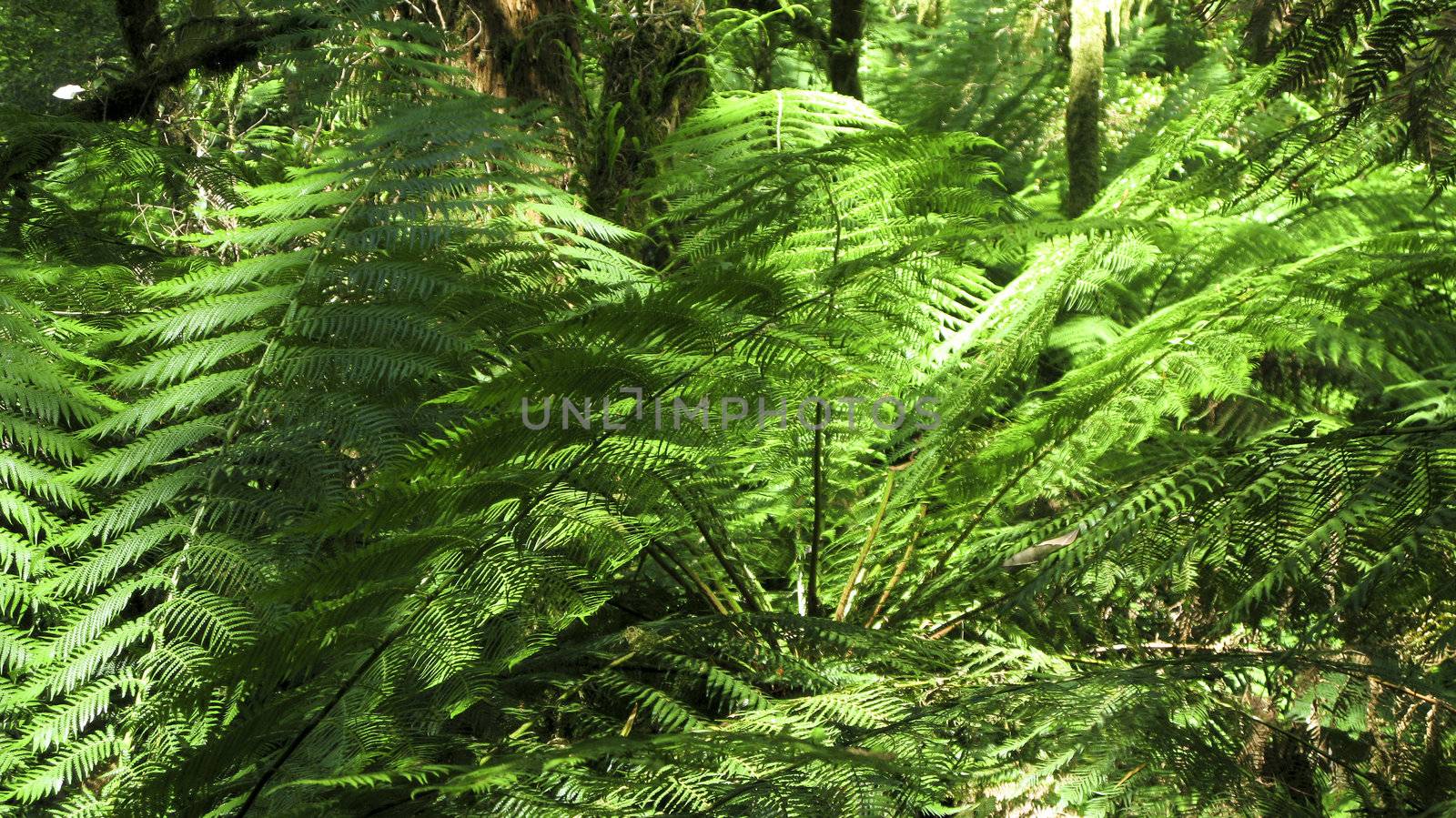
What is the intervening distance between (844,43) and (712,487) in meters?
2.11

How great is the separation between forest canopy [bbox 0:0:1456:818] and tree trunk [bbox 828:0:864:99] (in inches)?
46.8

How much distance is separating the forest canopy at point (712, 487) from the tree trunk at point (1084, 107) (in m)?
0.87

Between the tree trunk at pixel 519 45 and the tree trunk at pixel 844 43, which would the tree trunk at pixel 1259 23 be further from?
the tree trunk at pixel 844 43

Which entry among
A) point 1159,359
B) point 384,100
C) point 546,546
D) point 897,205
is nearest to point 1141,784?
point 546,546

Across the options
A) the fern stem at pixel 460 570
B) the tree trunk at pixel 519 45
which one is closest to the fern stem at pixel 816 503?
the fern stem at pixel 460 570

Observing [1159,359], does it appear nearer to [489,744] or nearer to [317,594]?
[489,744]

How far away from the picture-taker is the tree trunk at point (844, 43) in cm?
326

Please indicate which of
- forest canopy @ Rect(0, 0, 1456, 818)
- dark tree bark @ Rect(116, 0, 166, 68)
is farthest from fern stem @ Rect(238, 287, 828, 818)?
Answer: dark tree bark @ Rect(116, 0, 166, 68)

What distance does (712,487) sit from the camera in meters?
1.54

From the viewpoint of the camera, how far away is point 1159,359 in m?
1.50

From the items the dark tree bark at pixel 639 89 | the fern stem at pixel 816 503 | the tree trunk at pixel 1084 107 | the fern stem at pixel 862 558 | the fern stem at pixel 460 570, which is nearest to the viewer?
the fern stem at pixel 460 570

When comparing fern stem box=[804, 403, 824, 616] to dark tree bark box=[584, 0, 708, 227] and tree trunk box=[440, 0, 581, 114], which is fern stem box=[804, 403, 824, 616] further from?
tree trunk box=[440, 0, 581, 114]

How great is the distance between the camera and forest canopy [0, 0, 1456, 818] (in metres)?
0.99

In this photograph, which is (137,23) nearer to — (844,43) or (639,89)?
(639,89)
